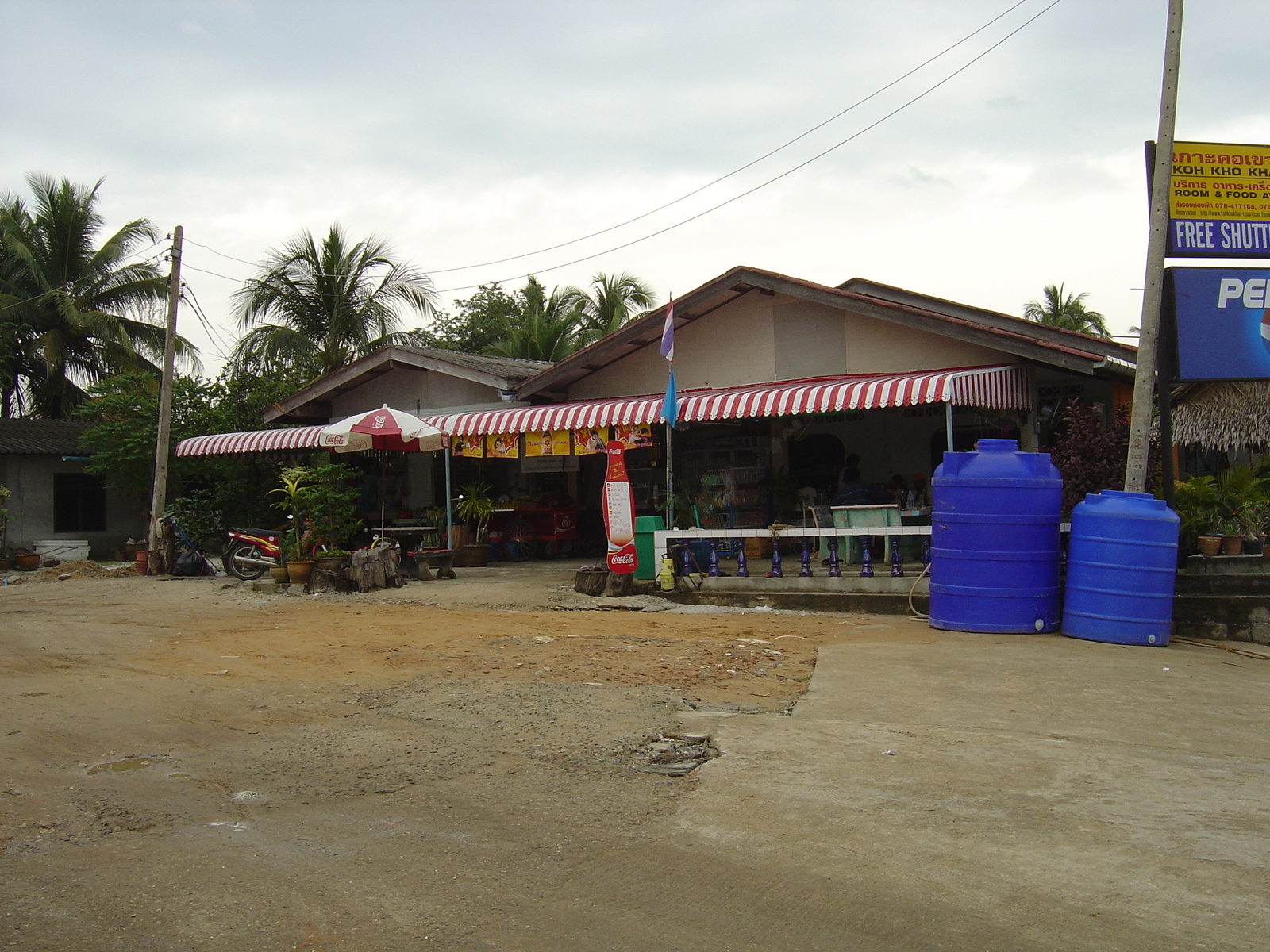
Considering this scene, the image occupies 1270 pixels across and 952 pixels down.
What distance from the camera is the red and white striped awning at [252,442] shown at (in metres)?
17.4

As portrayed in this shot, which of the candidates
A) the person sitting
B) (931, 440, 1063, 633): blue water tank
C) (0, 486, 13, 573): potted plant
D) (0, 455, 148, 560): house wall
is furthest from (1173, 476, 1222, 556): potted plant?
(0, 486, 13, 573): potted plant

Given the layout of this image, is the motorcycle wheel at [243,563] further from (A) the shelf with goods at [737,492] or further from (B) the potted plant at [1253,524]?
(B) the potted plant at [1253,524]

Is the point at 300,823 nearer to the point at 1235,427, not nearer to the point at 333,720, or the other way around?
the point at 333,720

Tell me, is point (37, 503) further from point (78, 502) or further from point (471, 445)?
point (471, 445)

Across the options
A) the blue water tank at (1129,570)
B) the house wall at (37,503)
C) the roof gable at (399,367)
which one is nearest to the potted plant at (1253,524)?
the blue water tank at (1129,570)

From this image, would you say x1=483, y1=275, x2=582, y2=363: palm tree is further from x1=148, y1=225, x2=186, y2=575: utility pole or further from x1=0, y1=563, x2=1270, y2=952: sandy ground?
x1=0, y1=563, x2=1270, y2=952: sandy ground

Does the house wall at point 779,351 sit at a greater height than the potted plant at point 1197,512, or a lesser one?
greater

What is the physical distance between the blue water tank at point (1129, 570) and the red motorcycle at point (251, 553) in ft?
35.9

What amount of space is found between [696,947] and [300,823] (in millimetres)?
1961

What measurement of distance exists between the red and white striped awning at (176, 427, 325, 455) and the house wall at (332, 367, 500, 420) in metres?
1.55

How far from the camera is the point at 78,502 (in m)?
22.9

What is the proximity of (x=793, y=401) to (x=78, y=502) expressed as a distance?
58.8 ft

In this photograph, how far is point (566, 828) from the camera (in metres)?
4.18

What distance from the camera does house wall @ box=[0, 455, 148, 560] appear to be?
71.1 feet
